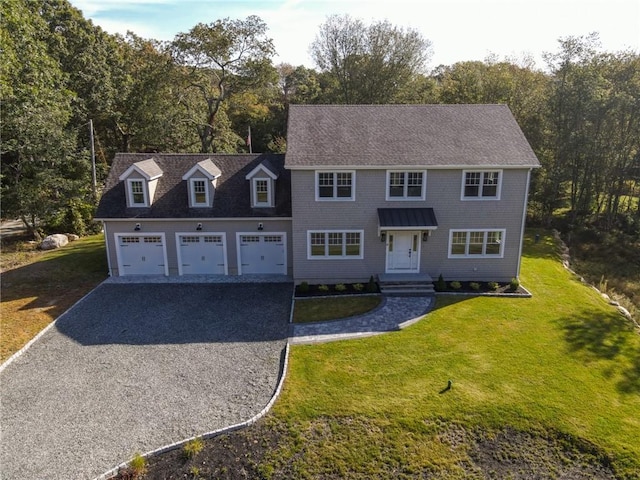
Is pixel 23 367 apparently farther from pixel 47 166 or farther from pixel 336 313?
pixel 47 166

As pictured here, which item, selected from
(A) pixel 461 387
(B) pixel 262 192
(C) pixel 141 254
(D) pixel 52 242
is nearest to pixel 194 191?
(B) pixel 262 192

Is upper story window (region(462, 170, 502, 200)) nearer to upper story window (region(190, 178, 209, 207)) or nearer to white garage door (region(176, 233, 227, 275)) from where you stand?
white garage door (region(176, 233, 227, 275))

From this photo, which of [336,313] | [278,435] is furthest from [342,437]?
[336,313]

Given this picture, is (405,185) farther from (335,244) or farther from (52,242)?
(52,242)

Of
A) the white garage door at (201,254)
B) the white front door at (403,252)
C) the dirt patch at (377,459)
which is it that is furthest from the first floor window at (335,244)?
the dirt patch at (377,459)

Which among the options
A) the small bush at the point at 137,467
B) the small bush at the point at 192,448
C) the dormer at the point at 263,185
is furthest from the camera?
the dormer at the point at 263,185

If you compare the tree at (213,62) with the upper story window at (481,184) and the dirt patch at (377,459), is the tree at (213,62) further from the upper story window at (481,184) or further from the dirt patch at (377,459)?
the dirt patch at (377,459)
